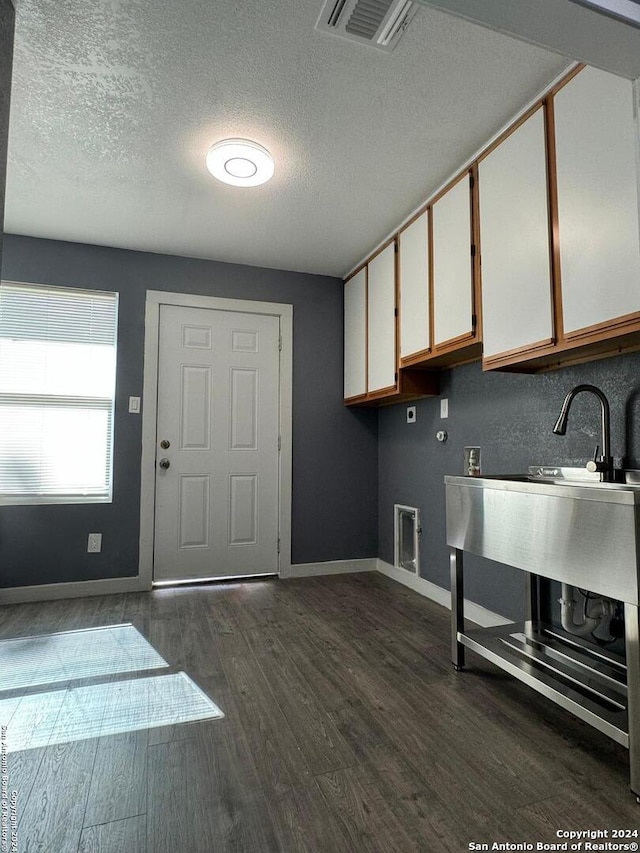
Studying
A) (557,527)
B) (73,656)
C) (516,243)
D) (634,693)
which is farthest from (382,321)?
(73,656)

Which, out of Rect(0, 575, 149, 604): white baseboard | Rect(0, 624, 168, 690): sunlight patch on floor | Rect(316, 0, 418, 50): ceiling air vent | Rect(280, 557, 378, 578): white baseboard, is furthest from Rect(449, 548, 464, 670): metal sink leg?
Rect(0, 575, 149, 604): white baseboard

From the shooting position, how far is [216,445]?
144 inches

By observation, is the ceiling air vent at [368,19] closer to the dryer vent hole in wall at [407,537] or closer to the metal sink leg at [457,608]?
the metal sink leg at [457,608]

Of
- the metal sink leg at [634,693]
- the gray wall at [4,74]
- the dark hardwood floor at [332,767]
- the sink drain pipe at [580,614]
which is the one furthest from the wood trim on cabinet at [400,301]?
the gray wall at [4,74]

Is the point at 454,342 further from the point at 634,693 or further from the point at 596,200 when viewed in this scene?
the point at 634,693

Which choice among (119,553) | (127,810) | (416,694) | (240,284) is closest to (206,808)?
(127,810)

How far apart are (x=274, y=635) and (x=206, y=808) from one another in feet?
4.03

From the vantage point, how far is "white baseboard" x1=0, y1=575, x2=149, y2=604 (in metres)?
3.10

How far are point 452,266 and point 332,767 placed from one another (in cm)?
226

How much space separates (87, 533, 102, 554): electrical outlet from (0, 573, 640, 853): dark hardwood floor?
1.13 metres

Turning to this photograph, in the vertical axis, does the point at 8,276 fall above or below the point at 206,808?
above

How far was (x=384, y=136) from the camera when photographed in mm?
2238

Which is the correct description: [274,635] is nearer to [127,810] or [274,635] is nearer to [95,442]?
[127,810]

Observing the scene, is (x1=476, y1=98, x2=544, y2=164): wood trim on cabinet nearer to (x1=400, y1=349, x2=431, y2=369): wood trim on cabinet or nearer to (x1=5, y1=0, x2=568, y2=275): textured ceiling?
(x1=5, y1=0, x2=568, y2=275): textured ceiling
